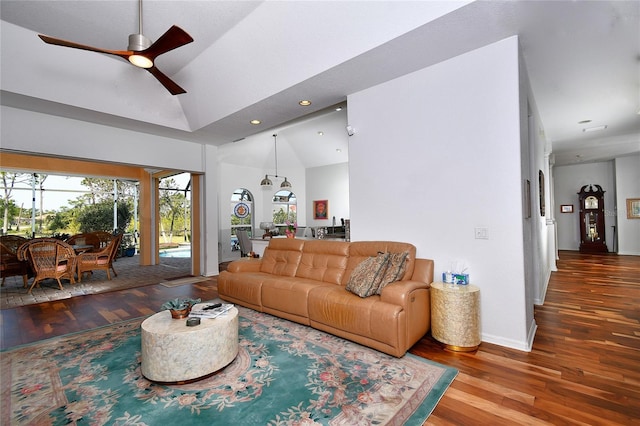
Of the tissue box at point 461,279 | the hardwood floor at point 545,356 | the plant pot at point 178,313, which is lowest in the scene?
the hardwood floor at point 545,356

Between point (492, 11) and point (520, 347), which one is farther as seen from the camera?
point (520, 347)

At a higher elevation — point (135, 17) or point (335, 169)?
point (135, 17)

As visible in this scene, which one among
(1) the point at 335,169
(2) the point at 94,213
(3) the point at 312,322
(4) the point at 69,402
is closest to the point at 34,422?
(4) the point at 69,402

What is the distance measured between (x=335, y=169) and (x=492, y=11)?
23.9ft

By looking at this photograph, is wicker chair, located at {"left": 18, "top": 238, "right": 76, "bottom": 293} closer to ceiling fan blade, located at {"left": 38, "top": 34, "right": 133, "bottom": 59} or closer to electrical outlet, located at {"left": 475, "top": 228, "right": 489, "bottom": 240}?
ceiling fan blade, located at {"left": 38, "top": 34, "right": 133, "bottom": 59}

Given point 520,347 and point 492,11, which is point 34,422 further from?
point 492,11

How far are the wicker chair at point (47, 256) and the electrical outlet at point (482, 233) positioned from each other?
6772 mm

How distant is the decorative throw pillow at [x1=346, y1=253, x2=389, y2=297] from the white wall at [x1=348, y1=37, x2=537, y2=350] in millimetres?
602

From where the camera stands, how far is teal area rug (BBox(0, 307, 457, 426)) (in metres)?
1.80

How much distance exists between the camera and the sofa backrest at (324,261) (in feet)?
11.7

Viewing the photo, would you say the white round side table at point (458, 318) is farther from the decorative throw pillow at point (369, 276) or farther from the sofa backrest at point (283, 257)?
the sofa backrest at point (283, 257)

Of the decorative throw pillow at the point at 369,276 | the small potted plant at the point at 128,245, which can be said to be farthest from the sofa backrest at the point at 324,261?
the small potted plant at the point at 128,245

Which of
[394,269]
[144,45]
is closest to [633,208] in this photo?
[394,269]

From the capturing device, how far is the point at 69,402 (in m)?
1.97
